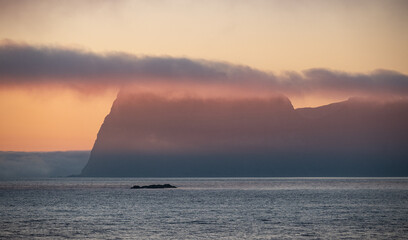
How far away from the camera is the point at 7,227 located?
8469 centimetres

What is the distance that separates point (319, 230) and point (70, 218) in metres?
43.2

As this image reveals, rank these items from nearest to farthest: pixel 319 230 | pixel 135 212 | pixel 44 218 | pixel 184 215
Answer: pixel 319 230, pixel 44 218, pixel 184 215, pixel 135 212

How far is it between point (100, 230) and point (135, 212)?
33.9 meters

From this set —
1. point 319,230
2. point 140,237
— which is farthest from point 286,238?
point 140,237

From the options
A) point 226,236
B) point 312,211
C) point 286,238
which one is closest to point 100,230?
point 226,236

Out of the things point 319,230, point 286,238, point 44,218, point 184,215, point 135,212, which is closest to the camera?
point 286,238

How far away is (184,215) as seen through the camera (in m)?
107

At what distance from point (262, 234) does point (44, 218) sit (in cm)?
4252

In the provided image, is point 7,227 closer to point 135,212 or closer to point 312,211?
point 135,212

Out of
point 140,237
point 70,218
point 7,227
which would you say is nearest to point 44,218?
point 70,218

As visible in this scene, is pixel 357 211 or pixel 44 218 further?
pixel 357 211

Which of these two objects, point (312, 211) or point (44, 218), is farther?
point (312, 211)

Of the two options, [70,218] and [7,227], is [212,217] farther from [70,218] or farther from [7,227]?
[7,227]

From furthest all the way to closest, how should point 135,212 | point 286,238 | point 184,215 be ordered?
point 135,212
point 184,215
point 286,238
